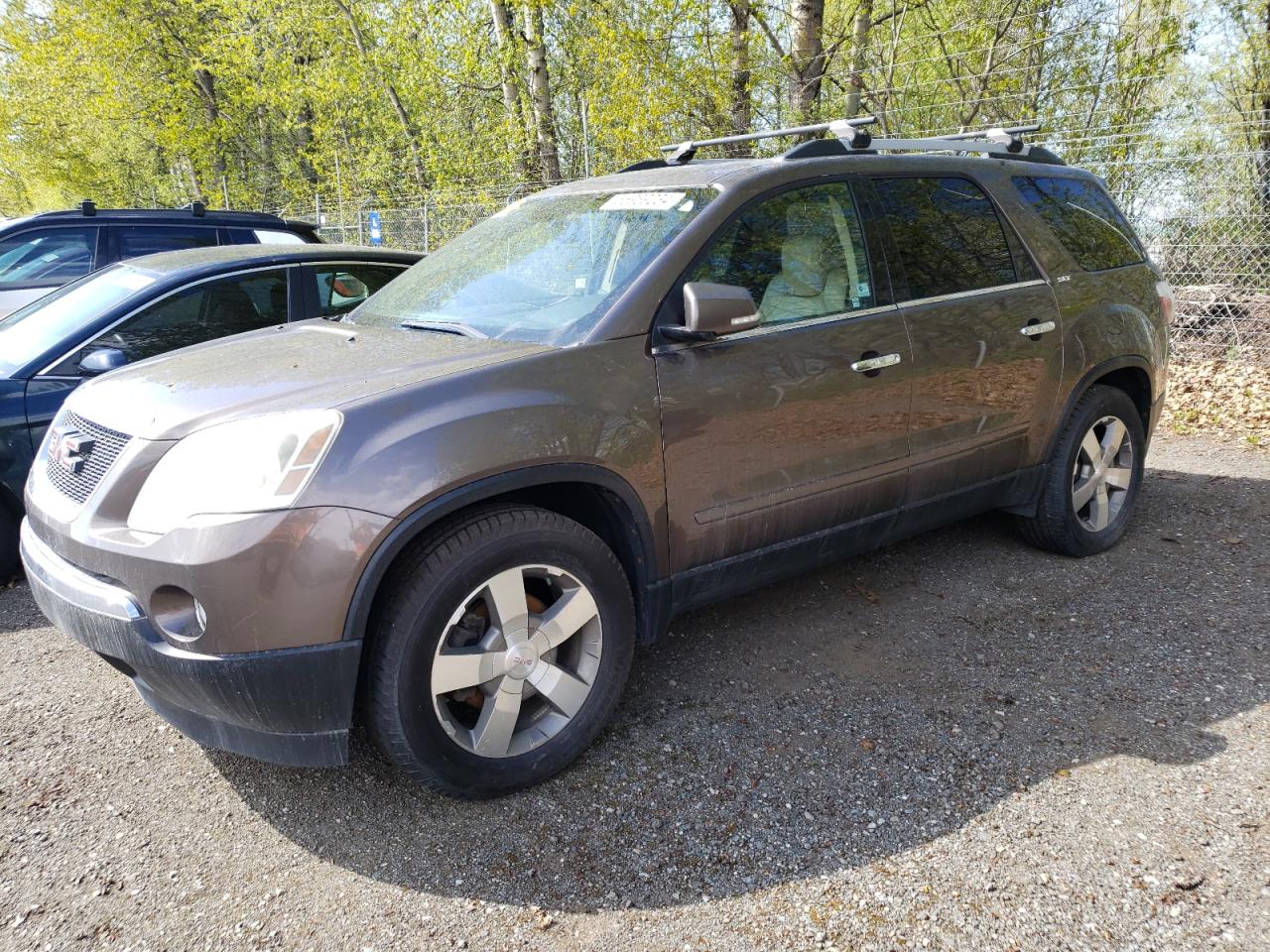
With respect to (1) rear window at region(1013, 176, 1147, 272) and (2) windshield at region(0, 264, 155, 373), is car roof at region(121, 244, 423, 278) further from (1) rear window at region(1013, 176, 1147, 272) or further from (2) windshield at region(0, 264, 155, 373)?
(1) rear window at region(1013, 176, 1147, 272)

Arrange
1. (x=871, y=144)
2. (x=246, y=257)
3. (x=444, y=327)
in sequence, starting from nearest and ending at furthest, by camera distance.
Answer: (x=444, y=327)
(x=871, y=144)
(x=246, y=257)

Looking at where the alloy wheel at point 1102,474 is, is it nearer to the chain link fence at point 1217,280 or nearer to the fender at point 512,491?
the fender at point 512,491

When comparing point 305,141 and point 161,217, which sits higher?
point 305,141

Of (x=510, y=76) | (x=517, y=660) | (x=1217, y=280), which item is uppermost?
(x=510, y=76)

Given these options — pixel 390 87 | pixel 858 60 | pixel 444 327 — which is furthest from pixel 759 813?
pixel 390 87

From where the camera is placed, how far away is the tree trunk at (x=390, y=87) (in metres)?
17.2

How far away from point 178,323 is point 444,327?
2.41 meters

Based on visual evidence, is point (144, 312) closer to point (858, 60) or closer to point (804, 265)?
point (804, 265)

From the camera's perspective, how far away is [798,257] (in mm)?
3375

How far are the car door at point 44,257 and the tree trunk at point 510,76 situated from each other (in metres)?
7.00

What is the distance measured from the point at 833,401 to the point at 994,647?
1.22 m

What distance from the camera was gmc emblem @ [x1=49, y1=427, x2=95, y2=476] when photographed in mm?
2746

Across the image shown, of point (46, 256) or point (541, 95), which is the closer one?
point (46, 256)

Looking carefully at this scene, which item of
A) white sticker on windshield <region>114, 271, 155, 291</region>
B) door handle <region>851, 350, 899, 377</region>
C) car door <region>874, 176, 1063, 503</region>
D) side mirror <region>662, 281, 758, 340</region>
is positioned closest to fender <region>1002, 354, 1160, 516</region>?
car door <region>874, 176, 1063, 503</region>
